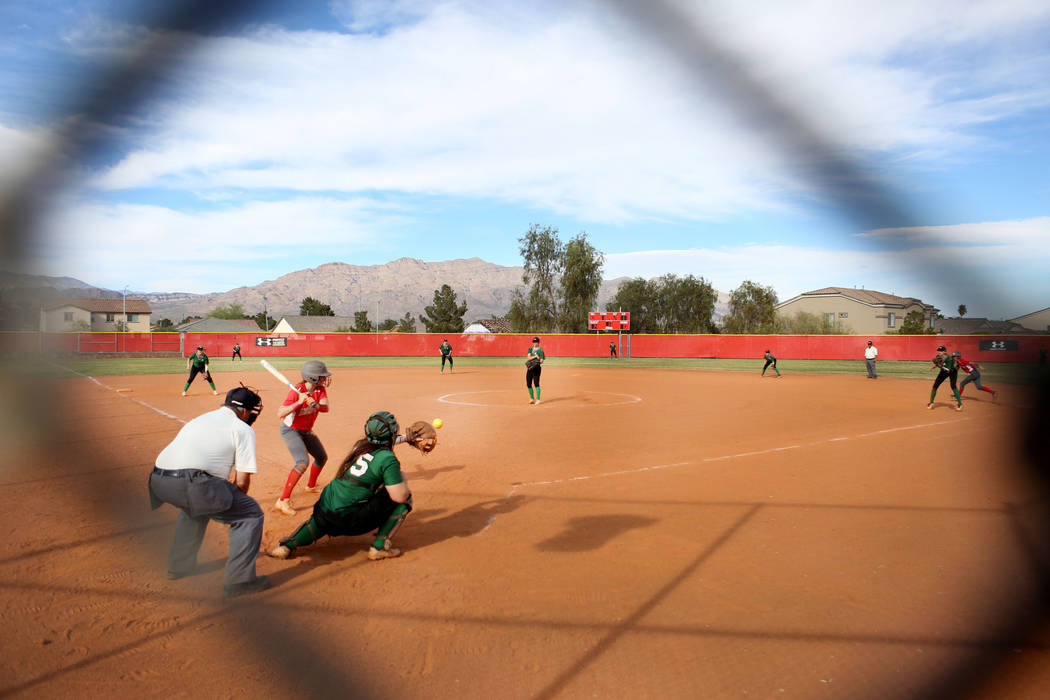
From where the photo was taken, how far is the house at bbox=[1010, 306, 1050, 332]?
1.40 m

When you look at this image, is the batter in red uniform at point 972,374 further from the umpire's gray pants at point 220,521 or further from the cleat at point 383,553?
the umpire's gray pants at point 220,521

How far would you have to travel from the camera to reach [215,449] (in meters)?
5.43

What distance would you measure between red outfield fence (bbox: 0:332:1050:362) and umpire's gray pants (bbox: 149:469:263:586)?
1756 inches

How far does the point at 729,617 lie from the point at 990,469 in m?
7.61

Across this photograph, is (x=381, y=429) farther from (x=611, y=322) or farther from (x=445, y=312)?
(x=445, y=312)

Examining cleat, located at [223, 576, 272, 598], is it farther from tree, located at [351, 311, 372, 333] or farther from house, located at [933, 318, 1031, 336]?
tree, located at [351, 311, 372, 333]

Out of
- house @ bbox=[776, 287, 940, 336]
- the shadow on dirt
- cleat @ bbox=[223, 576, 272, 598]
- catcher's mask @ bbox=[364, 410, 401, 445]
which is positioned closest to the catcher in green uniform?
catcher's mask @ bbox=[364, 410, 401, 445]

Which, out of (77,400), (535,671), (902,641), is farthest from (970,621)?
(77,400)

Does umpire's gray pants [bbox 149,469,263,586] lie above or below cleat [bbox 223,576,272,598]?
above

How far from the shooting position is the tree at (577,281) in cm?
7625

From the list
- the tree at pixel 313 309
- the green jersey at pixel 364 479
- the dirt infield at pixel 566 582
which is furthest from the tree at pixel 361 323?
the green jersey at pixel 364 479

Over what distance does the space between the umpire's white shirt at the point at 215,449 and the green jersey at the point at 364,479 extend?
98 cm

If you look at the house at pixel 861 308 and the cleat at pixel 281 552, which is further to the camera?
the cleat at pixel 281 552

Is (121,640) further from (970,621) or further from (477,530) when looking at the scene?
(970,621)
